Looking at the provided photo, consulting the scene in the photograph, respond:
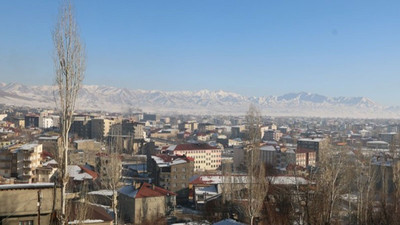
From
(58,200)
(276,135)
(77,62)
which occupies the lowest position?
(276,135)

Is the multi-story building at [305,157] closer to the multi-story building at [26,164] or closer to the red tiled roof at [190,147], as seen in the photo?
the red tiled roof at [190,147]

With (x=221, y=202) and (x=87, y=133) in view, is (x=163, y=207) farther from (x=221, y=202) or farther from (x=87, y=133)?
(x=87, y=133)

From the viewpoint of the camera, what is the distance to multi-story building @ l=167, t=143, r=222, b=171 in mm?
29891

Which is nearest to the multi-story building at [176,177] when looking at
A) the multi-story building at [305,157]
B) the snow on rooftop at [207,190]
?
the snow on rooftop at [207,190]

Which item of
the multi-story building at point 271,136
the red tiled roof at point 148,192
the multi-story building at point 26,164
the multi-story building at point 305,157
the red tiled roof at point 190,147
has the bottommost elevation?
the multi-story building at point 271,136

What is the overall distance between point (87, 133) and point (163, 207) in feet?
102

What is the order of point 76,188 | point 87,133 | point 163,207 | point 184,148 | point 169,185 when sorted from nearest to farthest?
point 163,207 → point 76,188 → point 169,185 → point 184,148 → point 87,133

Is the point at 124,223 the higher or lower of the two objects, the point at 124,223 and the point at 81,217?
the lower

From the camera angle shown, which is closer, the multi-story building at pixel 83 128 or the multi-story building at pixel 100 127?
the multi-story building at pixel 100 127

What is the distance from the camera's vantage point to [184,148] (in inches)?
1164

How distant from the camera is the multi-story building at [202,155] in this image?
2989 cm

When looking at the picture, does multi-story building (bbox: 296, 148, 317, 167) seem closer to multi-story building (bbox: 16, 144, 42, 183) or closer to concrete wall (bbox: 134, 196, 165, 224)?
concrete wall (bbox: 134, 196, 165, 224)

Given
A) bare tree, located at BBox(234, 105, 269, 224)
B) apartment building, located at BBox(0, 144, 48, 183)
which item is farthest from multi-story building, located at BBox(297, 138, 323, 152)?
bare tree, located at BBox(234, 105, 269, 224)

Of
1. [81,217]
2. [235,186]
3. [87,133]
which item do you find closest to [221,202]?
[235,186]
